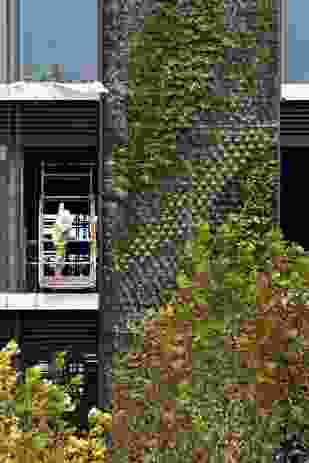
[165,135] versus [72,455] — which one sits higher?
[165,135]

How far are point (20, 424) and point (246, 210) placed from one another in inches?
85.2

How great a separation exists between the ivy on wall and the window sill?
6909 millimetres

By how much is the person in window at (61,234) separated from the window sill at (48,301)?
A: 29cm

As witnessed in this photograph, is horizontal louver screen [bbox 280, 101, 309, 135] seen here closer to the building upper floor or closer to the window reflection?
the window reflection

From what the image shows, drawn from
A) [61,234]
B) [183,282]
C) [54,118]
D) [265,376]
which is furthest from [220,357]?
[61,234]

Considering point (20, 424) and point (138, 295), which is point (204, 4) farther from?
point (20, 424)

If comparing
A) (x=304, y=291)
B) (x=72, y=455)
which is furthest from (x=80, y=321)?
(x=304, y=291)

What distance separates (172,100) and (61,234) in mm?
7353

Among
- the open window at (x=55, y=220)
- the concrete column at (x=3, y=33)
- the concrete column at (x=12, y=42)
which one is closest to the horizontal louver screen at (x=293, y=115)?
the open window at (x=55, y=220)

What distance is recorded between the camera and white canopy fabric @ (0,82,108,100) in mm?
13828

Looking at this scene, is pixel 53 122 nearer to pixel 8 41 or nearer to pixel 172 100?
pixel 8 41

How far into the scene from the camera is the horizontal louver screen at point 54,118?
14445 millimetres

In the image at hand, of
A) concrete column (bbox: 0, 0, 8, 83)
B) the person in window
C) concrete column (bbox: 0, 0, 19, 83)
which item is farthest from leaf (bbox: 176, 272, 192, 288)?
concrete column (bbox: 0, 0, 8, 83)

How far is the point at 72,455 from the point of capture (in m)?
8.62
